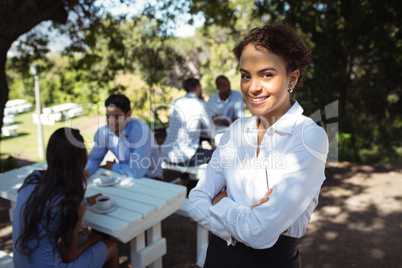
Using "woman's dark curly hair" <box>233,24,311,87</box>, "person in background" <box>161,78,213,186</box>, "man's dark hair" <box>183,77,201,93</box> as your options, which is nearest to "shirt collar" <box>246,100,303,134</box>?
"woman's dark curly hair" <box>233,24,311,87</box>

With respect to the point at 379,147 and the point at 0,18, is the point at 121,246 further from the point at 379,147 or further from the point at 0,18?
the point at 379,147

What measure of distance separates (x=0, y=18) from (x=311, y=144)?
11.9 ft

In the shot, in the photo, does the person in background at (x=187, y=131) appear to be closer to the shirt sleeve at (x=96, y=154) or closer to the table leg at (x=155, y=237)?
the shirt sleeve at (x=96, y=154)

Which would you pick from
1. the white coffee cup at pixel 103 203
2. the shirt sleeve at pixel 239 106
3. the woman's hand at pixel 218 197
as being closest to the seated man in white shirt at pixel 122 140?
the white coffee cup at pixel 103 203

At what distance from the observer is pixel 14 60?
6121mm

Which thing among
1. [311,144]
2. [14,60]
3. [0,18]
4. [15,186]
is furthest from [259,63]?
[14,60]

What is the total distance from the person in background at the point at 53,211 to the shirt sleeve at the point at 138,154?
925 mm

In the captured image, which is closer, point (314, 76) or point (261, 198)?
point (261, 198)

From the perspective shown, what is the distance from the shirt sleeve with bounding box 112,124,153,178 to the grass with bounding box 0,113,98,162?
3405mm

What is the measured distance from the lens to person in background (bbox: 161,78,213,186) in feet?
14.1

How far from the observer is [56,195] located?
2.05 m

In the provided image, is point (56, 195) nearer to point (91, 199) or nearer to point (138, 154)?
point (91, 199)

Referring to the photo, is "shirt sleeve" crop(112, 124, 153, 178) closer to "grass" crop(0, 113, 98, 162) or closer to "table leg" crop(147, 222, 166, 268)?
"table leg" crop(147, 222, 166, 268)

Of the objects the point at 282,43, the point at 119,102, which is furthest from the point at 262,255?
the point at 119,102
